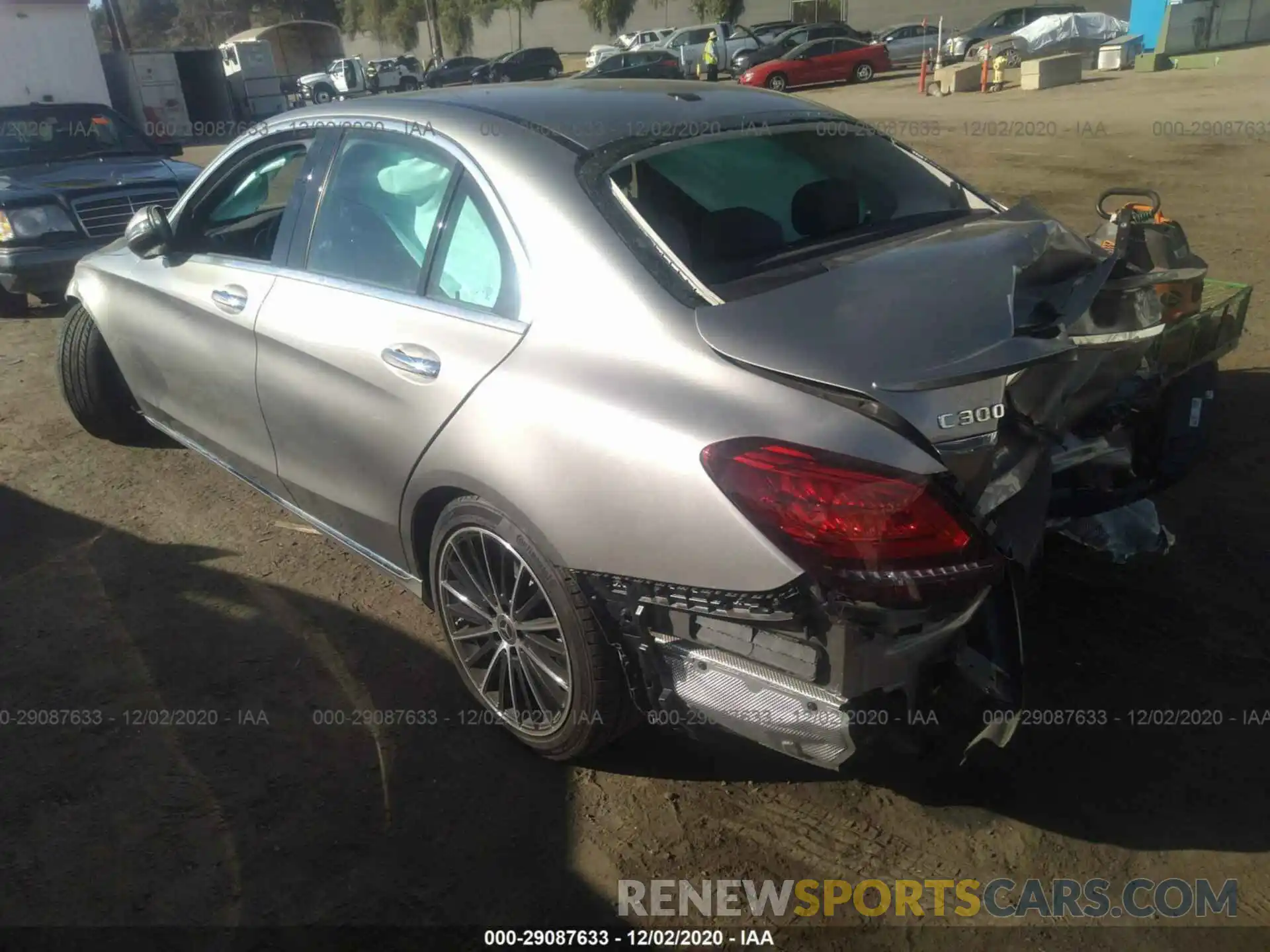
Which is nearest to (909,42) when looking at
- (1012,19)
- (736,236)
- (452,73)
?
(1012,19)

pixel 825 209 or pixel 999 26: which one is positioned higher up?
pixel 999 26

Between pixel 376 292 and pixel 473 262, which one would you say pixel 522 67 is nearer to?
pixel 376 292

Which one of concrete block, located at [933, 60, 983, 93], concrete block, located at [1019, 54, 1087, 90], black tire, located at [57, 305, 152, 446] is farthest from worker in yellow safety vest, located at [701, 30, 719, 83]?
black tire, located at [57, 305, 152, 446]

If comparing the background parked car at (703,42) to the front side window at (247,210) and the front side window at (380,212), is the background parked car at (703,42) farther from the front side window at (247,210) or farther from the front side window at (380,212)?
the front side window at (380,212)

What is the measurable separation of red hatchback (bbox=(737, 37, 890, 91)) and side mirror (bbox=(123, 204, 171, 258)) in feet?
78.4

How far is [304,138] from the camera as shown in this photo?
337cm

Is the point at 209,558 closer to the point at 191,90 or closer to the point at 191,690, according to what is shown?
the point at 191,690

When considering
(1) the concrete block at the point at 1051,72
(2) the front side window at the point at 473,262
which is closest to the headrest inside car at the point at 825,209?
(2) the front side window at the point at 473,262

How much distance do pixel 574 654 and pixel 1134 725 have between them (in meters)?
1.60

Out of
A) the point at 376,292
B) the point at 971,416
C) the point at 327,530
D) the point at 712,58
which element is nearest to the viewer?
the point at 971,416

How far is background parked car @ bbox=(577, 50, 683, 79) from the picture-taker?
85.1 ft

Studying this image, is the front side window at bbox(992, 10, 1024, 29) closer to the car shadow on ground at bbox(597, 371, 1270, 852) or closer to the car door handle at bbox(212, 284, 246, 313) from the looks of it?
the car shadow on ground at bbox(597, 371, 1270, 852)

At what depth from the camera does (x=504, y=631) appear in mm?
2705

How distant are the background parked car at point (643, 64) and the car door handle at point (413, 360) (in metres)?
24.0
